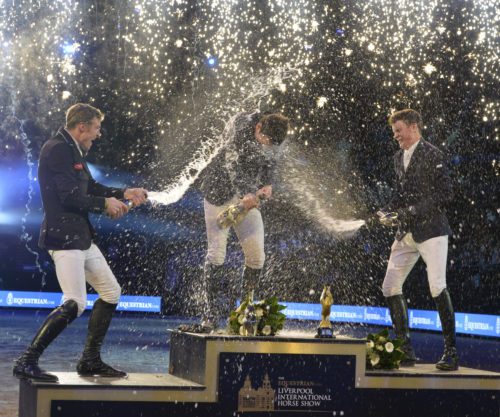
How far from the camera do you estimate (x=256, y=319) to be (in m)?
7.19

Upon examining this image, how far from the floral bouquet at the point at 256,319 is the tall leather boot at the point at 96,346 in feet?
3.19

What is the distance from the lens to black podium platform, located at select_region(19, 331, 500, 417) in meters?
6.41

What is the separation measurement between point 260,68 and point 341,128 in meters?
3.19

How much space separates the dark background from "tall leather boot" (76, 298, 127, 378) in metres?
9.03

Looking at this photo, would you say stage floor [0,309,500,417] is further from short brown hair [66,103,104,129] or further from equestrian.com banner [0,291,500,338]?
short brown hair [66,103,104,129]

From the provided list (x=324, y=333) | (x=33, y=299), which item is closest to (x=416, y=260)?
(x=324, y=333)

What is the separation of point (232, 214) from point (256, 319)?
97 cm

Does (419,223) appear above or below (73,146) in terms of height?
below

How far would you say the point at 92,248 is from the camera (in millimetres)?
6773

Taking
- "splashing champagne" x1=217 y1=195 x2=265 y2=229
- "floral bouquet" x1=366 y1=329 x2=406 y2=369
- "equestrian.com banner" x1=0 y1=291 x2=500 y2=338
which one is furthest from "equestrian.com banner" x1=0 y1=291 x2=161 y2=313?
"floral bouquet" x1=366 y1=329 x2=406 y2=369

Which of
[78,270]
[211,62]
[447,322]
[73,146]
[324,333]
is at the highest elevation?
[211,62]

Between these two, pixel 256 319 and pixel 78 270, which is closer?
pixel 78 270

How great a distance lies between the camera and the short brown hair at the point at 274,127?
7.72m

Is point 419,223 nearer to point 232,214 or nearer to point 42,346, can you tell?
point 232,214
